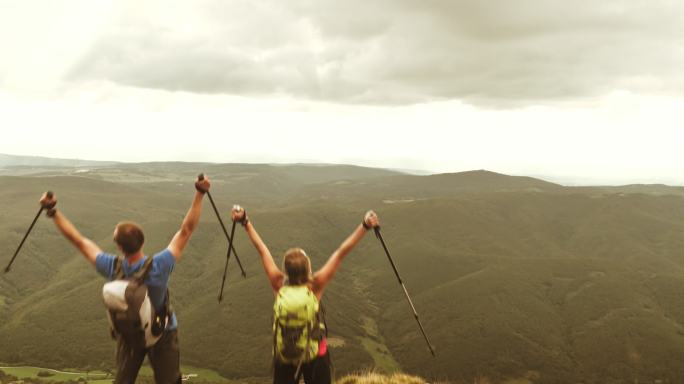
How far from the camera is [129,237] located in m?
6.91

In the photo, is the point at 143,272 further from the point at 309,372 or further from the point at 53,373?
the point at 53,373

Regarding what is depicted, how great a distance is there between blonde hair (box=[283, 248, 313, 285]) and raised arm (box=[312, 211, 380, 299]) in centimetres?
24

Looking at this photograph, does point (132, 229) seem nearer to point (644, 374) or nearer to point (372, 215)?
point (372, 215)

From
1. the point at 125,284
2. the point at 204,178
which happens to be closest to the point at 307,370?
the point at 125,284

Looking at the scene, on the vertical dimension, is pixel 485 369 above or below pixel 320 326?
below

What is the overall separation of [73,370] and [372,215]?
203 metres

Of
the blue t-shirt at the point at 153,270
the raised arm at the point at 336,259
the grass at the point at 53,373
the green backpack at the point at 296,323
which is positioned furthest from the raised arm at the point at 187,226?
the grass at the point at 53,373

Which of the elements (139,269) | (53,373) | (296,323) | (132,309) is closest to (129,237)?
(139,269)

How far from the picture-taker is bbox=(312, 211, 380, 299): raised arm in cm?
744

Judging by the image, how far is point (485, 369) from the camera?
200 meters

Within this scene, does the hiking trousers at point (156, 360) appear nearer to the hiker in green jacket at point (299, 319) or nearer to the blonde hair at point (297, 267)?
the hiker in green jacket at point (299, 319)

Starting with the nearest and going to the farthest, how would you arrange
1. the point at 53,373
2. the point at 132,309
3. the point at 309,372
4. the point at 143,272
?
the point at 132,309 → the point at 143,272 → the point at 309,372 → the point at 53,373

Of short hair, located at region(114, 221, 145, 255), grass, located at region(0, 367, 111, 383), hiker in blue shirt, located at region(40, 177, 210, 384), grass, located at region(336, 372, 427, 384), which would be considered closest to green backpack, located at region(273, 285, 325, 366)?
hiker in blue shirt, located at region(40, 177, 210, 384)

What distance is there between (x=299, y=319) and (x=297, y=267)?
81 cm
